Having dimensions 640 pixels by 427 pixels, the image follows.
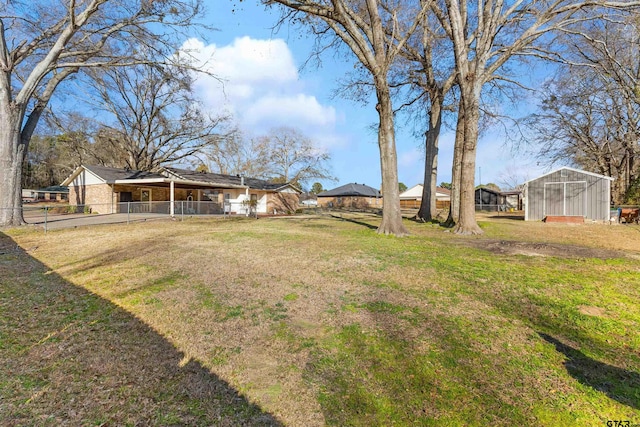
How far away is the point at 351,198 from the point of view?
4747 centimetres

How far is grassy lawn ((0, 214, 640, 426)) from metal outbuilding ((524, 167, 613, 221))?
47.2 feet

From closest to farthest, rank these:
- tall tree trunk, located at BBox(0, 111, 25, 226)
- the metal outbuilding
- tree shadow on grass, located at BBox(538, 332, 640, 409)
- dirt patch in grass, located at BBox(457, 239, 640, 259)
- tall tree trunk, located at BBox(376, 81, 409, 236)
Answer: tree shadow on grass, located at BBox(538, 332, 640, 409) → dirt patch in grass, located at BBox(457, 239, 640, 259) → tall tree trunk, located at BBox(376, 81, 409, 236) → tall tree trunk, located at BBox(0, 111, 25, 226) → the metal outbuilding

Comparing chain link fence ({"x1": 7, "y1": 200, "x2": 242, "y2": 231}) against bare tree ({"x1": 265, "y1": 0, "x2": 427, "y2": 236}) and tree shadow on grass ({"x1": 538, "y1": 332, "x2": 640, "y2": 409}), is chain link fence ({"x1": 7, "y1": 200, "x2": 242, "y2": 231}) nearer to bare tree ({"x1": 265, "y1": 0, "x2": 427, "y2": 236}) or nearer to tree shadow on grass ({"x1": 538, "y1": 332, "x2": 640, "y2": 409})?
bare tree ({"x1": 265, "y1": 0, "x2": 427, "y2": 236})

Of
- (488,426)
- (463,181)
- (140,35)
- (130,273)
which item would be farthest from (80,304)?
(140,35)

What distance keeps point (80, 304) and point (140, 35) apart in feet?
46.9

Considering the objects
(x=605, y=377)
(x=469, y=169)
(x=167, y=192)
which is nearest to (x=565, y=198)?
(x=469, y=169)

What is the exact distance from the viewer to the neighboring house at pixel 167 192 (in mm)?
21237

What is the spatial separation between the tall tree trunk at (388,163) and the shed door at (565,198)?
1413 centimetres

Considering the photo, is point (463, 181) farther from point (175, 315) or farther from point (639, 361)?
point (175, 315)

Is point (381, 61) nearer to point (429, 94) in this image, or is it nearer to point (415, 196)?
point (429, 94)

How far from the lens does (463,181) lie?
37.3 feet

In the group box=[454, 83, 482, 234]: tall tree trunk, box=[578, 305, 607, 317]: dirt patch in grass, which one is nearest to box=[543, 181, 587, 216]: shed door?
box=[454, 83, 482, 234]: tall tree trunk

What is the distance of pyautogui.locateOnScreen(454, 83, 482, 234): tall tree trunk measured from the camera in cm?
1127

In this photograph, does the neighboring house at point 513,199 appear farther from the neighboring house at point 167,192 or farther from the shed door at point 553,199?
the neighboring house at point 167,192
